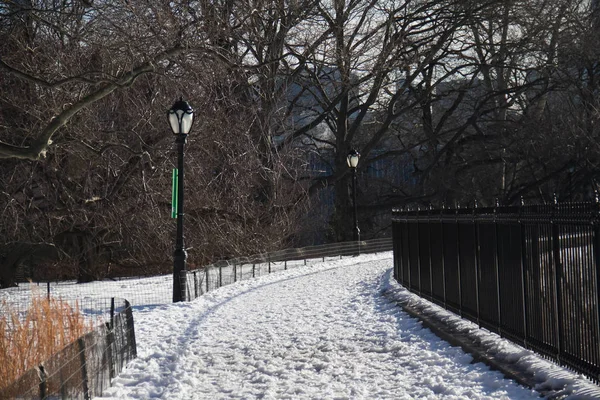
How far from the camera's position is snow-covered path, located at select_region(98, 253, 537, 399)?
818 cm

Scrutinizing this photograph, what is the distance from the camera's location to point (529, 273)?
29.5ft

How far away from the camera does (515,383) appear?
306 inches

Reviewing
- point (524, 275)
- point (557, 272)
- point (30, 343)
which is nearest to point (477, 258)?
point (524, 275)

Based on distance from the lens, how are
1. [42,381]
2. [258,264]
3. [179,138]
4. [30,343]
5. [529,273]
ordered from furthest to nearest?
[258,264], [179,138], [529,273], [30,343], [42,381]

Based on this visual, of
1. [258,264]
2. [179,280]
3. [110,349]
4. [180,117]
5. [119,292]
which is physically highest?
[180,117]

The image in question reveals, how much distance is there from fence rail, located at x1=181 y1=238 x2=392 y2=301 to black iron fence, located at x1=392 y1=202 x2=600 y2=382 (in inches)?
252

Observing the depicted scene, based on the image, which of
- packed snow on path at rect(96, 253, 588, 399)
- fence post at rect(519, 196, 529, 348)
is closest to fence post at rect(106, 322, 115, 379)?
packed snow on path at rect(96, 253, 588, 399)

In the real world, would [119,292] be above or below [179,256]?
below

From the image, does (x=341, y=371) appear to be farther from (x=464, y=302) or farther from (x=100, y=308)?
(x=100, y=308)

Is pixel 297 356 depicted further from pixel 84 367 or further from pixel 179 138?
pixel 179 138

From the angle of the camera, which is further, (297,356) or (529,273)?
(297,356)

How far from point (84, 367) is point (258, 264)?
17850mm

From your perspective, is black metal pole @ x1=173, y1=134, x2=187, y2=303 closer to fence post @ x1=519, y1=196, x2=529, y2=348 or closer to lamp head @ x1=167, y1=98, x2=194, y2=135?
lamp head @ x1=167, y1=98, x2=194, y2=135

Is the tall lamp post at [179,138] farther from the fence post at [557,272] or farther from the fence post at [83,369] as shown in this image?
the fence post at [557,272]
